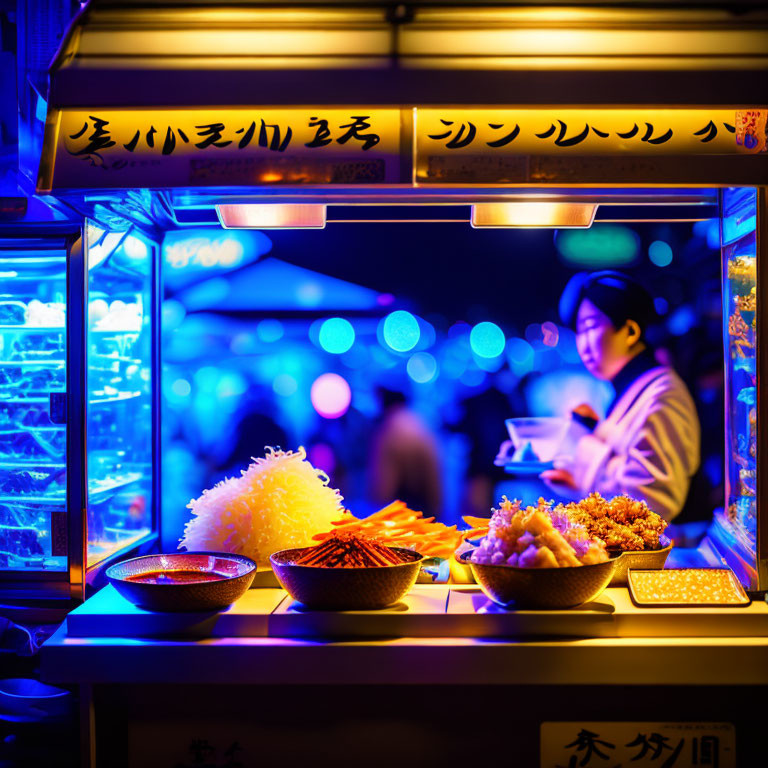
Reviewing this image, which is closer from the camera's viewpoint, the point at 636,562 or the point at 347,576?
the point at 347,576

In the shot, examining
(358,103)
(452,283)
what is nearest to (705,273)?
(452,283)

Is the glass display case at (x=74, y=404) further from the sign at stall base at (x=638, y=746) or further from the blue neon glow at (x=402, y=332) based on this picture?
the sign at stall base at (x=638, y=746)

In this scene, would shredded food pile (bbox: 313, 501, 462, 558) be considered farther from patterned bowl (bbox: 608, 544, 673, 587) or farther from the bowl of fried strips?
patterned bowl (bbox: 608, 544, 673, 587)

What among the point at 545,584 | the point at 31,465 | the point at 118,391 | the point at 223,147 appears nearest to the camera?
the point at 545,584

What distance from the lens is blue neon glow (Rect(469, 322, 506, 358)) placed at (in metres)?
3.51

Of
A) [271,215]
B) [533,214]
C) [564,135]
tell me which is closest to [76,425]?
[271,215]

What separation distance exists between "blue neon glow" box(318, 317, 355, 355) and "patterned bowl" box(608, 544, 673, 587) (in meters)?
1.59

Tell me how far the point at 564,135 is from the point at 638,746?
1.86 m

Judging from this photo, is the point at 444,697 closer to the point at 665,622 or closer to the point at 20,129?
the point at 665,622

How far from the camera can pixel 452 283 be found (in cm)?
353

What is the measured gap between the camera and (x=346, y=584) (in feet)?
7.22

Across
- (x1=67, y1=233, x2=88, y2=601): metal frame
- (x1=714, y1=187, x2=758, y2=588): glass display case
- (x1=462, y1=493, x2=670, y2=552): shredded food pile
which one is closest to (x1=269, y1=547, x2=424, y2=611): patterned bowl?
(x1=462, y1=493, x2=670, y2=552): shredded food pile

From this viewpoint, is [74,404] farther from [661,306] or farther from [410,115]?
[661,306]

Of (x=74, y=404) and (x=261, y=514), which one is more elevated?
(x=74, y=404)
